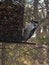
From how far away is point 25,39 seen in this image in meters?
2.02

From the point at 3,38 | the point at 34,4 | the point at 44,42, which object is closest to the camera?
the point at 3,38

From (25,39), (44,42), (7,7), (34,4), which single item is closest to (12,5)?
(7,7)

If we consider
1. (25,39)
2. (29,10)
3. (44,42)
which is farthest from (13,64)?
(25,39)

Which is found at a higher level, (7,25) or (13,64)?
(7,25)

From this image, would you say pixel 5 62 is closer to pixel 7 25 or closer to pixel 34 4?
pixel 34 4

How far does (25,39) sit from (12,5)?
0.29 metres

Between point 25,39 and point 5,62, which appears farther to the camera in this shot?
point 5,62

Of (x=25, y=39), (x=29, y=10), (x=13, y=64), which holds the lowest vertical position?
(x=13, y=64)

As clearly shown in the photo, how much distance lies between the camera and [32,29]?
2.02 m

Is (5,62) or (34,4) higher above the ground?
(34,4)

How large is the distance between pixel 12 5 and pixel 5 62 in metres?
1.51

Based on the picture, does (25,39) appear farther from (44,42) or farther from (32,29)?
(44,42)

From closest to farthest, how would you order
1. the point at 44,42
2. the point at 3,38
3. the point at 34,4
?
the point at 3,38, the point at 34,4, the point at 44,42

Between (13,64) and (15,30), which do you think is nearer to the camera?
(15,30)
